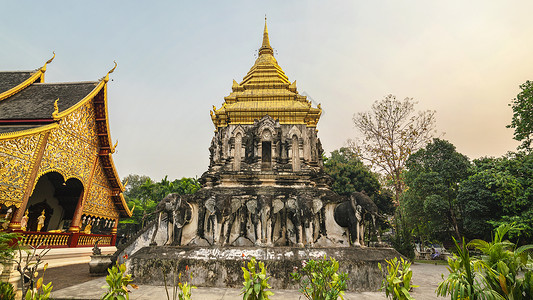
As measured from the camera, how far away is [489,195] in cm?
1552

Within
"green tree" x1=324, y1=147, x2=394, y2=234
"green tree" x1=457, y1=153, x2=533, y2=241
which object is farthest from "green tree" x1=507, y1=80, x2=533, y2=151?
"green tree" x1=324, y1=147, x2=394, y2=234

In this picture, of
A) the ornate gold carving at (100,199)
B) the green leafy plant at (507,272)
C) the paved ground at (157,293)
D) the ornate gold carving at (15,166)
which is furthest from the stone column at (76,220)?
the green leafy plant at (507,272)

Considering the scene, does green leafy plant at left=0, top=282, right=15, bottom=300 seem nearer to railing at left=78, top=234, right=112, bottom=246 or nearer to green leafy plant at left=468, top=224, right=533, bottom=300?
green leafy plant at left=468, top=224, right=533, bottom=300

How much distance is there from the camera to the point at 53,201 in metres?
Answer: 15.0

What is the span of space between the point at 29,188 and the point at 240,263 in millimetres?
8153

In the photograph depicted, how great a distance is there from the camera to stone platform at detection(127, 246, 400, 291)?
6867 millimetres

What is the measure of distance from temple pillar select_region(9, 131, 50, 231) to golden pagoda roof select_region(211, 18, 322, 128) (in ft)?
23.9

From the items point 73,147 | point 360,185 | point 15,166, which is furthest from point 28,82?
point 360,185

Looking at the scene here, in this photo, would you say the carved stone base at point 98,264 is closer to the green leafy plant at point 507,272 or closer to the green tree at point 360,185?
the green leafy plant at point 507,272

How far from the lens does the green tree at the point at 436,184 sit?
61.9 ft

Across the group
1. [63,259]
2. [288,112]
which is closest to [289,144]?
[288,112]

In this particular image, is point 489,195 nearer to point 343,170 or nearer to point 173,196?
point 343,170

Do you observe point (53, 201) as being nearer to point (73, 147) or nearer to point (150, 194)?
point (73, 147)

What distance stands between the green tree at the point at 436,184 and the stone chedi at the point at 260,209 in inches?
Answer: 434
